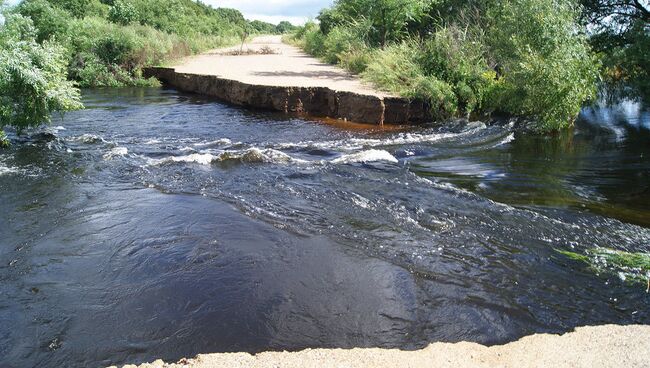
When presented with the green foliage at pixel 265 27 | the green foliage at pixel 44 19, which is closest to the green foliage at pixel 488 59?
the green foliage at pixel 44 19

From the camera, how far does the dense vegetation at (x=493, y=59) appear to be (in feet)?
37.4

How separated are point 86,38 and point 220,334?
67.1ft

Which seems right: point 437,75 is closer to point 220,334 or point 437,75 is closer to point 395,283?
point 395,283

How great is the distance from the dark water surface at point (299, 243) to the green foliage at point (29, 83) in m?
0.80

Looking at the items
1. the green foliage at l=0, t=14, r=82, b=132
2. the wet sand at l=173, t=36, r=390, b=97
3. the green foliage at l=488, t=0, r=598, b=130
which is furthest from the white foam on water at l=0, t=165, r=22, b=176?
the green foliage at l=488, t=0, r=598, b=130

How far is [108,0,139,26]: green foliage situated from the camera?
89.4 feet

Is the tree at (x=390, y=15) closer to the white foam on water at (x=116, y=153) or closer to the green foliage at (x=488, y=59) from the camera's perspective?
the green foliage at (x=488, y=59)

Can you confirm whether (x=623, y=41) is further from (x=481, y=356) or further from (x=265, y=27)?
(x=265, y=27)

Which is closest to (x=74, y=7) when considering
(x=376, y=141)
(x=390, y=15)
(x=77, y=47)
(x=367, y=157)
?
(x=77, y=47)

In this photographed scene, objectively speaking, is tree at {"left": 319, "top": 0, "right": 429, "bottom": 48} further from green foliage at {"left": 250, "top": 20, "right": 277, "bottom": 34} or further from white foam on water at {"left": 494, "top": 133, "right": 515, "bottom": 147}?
green foliage at {"left": 250, "top": 20, "right": 277, "bottom": 34}

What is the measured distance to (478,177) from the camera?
842 centimetres

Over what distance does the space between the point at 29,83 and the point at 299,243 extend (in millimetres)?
6620

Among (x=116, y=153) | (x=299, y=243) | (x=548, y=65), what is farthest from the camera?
(x=548, y=65)

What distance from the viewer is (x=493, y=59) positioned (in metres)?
14.8
